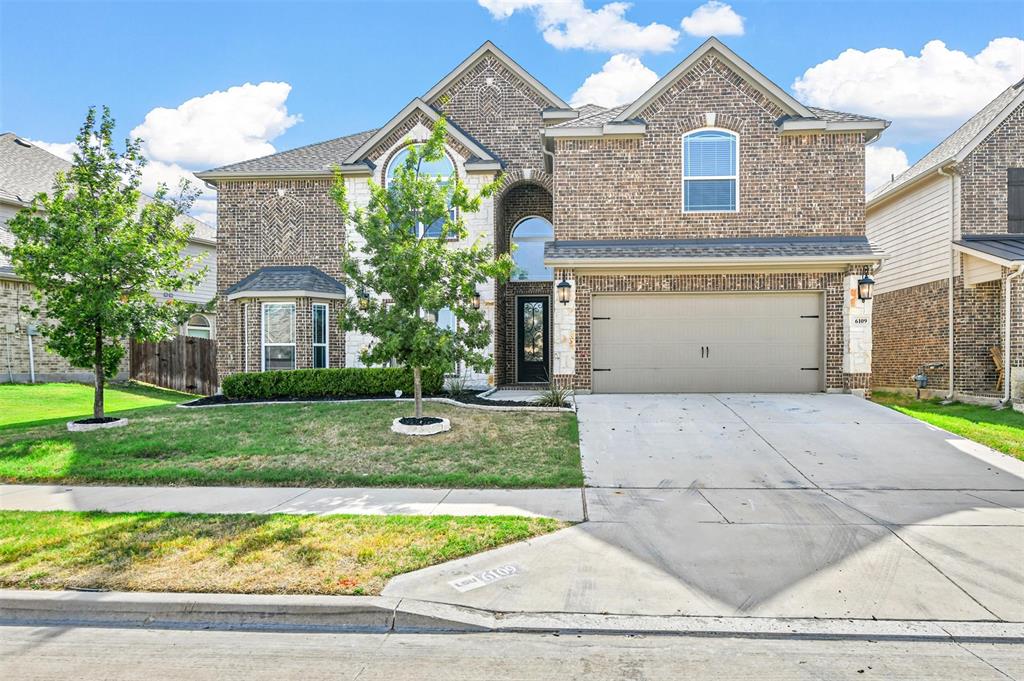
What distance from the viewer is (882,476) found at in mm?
7688

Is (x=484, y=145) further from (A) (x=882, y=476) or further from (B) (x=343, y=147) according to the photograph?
(A) (x=882, y=476)

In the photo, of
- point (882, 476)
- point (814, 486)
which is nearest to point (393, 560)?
point (814, 486)

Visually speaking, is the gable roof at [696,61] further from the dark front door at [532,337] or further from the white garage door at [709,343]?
the dark front door at [532,337]

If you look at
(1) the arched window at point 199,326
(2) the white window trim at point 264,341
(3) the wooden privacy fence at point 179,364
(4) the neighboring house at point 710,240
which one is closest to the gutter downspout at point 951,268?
(4) the neighboring house at point 710,240

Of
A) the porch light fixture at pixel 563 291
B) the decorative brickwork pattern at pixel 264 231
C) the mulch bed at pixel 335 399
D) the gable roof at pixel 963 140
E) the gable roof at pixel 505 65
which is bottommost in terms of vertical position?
the mulch bed at pixel 335 399

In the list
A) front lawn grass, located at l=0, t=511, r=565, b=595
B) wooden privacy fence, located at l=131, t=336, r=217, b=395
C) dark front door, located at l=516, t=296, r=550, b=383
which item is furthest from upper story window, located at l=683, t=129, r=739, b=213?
wooden privacy fence, located at l=131, t=336, r=217, b=395

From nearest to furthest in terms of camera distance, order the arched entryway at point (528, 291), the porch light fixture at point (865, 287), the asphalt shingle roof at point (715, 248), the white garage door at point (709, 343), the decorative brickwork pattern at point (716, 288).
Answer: the porch light fixture at point (865, 287), the asphalt shingle roof at point (715, 248), the decorative brickwork pattern at point (716, 288), the white garage door at point (709, 343), the arched entryway at point (528, 291)

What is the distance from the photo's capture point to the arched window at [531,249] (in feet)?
57.2

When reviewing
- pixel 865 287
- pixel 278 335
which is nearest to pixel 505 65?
pixel 278 335

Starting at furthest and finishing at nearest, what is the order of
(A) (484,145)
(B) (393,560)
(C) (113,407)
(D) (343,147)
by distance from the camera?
(D) (343,147)
(A) (484,145)
(C) (113,407)
(B) (393,560)

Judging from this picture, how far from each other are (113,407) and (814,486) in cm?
1583

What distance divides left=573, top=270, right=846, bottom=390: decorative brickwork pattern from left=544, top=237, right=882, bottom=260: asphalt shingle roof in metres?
0.48

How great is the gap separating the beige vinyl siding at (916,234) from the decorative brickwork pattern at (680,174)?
381 cm

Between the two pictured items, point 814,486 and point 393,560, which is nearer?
point 393,560
